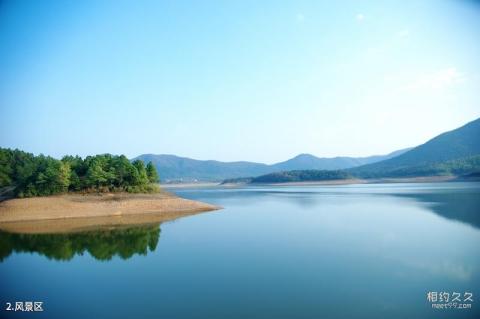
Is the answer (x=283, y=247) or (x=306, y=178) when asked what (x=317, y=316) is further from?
(x=306, y=178)

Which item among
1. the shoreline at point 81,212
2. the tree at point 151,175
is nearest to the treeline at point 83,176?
the tree at point 151,175

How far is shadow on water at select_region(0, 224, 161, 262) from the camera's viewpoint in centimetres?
2150

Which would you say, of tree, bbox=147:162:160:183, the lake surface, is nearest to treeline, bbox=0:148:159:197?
tree, bbox=147:162:160:183

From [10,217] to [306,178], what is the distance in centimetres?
12214

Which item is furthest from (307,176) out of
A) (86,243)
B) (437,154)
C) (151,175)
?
(86,243)

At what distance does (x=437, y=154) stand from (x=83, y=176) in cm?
15869

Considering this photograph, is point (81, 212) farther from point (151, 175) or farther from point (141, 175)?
point (151, 175)

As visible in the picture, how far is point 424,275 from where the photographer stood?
1456 centimetres

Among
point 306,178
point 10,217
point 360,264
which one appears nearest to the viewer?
point 360,264

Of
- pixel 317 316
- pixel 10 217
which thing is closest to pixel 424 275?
pixel 317 316

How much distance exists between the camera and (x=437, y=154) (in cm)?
15712

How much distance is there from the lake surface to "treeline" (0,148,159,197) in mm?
10001

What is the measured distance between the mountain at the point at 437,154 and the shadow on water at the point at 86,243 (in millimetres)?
114662

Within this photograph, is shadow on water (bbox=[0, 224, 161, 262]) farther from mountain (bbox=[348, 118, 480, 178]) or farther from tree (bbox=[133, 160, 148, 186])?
mountain (bbox=[348, 118, 480, 178])
